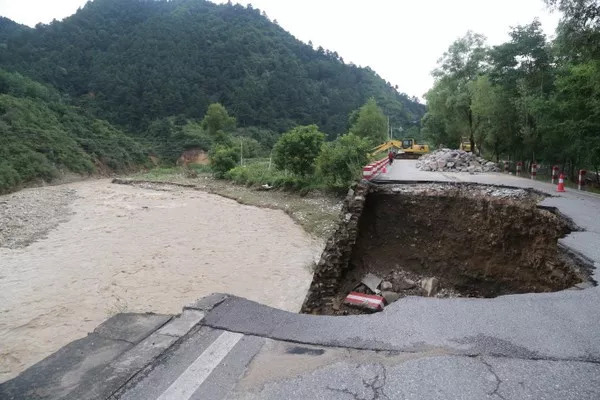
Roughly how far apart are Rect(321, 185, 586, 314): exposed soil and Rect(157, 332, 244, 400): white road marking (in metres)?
3.43

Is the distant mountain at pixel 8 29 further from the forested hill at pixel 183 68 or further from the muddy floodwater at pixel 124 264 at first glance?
the muddy floodwater at pixel 124 264

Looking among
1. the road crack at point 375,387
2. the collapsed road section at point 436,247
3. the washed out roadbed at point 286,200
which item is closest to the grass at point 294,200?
the washed out roadbed at point 286,200

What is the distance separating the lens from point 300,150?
2625cm

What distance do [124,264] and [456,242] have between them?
11024 mm

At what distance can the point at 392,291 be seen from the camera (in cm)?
810

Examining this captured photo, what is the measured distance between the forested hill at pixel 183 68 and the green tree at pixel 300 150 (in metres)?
52.3

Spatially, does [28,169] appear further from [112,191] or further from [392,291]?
[392,291]

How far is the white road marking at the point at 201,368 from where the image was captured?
2.29 metres

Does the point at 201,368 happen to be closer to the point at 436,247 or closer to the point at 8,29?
the point at 436,247

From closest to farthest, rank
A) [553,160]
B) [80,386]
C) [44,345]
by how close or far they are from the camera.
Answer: [80,386] < [44,345] < [553,160]

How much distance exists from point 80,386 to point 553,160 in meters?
22.2

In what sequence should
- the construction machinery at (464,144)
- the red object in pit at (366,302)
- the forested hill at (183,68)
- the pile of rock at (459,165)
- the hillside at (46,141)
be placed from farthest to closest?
the forested hill at (183,68), the construction machinery at (464,144), the hillside at (46,141), the pile of rock at (459,165), the red object in pit at (366,302)

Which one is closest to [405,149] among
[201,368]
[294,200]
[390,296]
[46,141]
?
[294,200]

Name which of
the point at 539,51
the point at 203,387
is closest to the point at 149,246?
the point at 203,387
